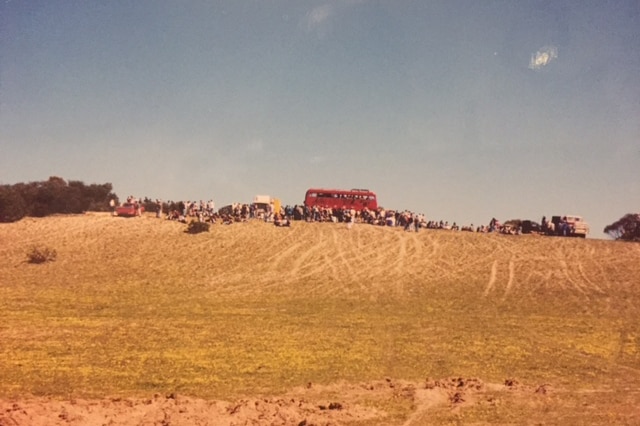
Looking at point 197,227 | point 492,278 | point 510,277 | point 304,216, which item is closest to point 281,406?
point 492,278

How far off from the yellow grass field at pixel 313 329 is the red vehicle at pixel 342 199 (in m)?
12.5

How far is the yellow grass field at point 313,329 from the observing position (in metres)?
11.6

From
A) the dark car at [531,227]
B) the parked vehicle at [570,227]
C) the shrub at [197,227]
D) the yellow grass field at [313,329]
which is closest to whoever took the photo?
the yellow grass field at [313,329]

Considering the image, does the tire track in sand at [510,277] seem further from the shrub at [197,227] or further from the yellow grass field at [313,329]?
the shrub at [197,227]

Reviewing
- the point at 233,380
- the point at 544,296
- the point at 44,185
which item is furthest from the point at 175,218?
the point at 233,380

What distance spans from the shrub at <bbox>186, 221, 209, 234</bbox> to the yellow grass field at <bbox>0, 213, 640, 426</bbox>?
108cm

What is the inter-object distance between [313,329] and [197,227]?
78.5ft

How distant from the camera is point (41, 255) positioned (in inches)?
1293

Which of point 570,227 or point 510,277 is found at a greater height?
point 570,227

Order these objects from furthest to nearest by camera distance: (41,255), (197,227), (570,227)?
(570,227) < (197,227) < (41,255)

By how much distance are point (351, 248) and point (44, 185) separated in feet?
111

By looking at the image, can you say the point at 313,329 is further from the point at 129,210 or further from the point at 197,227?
the point at 129,210

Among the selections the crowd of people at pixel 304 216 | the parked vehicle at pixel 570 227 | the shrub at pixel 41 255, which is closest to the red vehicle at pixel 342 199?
the crowd of people at pixel 304 216

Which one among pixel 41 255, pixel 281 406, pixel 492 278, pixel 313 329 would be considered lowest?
pixel 281 406
